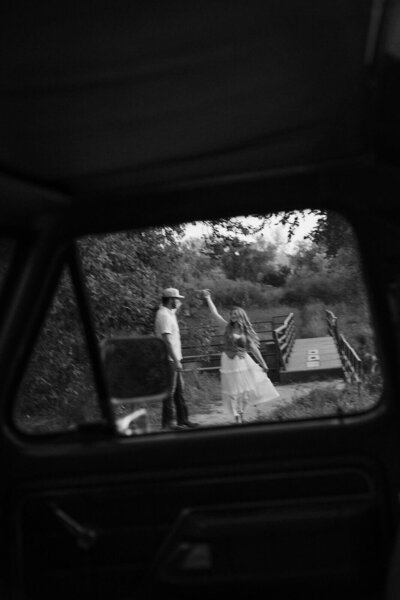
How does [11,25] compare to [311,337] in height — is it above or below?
above

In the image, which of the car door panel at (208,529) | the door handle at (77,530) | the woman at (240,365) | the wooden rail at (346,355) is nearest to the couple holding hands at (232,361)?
the woman at (240,365)

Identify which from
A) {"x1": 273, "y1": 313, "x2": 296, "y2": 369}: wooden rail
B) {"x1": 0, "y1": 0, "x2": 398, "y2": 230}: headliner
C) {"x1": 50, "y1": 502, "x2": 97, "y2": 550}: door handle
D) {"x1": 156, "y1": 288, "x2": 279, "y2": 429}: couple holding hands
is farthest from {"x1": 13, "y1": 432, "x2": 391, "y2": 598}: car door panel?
{"x1": 0, "y1": 0, "x2": 398, "y2": 230}: headliner

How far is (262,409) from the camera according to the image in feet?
8.87

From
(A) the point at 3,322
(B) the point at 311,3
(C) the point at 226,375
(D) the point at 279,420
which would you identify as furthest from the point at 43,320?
(B) the point at 311,3

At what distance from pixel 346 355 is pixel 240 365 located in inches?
12.3

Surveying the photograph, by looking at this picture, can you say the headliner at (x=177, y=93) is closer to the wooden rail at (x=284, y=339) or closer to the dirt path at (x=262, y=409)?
the wooden rail at (x=284, y=339)

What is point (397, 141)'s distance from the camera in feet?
8.37

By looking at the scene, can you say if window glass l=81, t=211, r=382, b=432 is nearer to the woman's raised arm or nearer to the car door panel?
the woman's raised arm

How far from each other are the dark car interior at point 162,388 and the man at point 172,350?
0.05 meters

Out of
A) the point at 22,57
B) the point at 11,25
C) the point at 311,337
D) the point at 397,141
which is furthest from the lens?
the point at 311,337

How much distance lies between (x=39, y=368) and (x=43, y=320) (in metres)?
0.14

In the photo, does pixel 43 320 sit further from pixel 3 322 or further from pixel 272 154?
pixel 272 154

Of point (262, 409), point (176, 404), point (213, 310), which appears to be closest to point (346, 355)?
point (262, 409)

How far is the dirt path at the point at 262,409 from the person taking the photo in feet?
8.88
